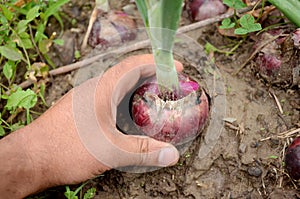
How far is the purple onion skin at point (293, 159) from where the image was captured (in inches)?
55.2

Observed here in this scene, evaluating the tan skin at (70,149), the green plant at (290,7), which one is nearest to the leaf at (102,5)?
the tan skin at (70,149)

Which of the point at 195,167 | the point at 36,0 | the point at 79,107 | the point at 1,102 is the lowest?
the point at 195,167

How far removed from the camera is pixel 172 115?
1.41 m

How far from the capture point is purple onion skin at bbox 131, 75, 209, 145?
1420 millimetres


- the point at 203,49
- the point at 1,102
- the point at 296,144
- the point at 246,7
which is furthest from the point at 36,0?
the point at 296,144

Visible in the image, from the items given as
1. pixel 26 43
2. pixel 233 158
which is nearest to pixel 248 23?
pixel 233 158

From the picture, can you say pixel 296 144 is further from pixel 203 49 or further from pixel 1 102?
pixel 1 102

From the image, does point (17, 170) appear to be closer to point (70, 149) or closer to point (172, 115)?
point (70, 149)

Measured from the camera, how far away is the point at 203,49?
5.82 feet

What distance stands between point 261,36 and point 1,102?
951mm

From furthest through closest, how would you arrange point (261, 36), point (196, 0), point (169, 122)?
point (196, 0), point (261, 36), point (169, 122)

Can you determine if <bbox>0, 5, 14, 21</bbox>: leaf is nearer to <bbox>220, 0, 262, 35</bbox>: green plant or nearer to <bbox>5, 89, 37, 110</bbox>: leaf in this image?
<bbox>5, 89, 37, 110</bbox>: leaf

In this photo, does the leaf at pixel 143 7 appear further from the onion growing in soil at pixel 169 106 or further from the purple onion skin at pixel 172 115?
the purple onion skin at pixel 172 115

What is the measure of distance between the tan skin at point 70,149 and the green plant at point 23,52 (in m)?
0.13
